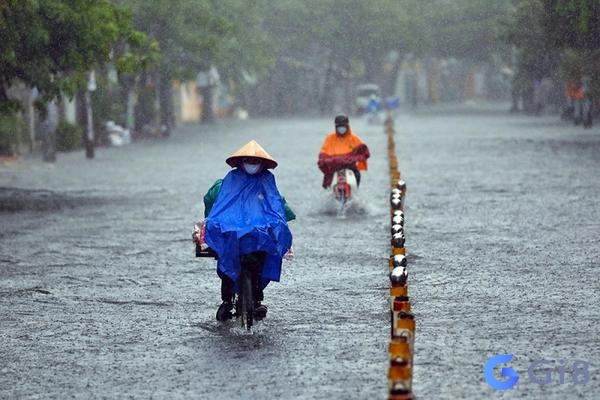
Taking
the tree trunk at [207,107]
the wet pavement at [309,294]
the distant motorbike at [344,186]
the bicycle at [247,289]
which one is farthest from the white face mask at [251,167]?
the tree trunk at [207,107]

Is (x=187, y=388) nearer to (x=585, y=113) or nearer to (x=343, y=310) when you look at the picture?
(x=343, y=310)

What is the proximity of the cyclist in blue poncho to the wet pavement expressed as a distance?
1.29 ft

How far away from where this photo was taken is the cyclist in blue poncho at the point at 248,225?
991cm

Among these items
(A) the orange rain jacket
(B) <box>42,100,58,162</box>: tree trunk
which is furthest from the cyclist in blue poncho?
(B) <box>42,100,58,162</box>: tree trunk

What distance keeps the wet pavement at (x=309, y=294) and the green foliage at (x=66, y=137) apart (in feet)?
54.2

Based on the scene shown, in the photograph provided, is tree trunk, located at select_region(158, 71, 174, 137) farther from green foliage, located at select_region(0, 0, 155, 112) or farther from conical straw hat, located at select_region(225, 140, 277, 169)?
conical straw hat, located at select_region(225, 140, 277, 169)

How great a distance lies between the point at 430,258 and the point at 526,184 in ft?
32.9

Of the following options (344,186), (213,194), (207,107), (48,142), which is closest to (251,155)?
(213,194)

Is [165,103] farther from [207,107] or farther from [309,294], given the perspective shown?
[309,294]

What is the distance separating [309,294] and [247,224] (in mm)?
1940

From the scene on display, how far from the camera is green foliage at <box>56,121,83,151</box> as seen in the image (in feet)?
135

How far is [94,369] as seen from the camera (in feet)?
28.7

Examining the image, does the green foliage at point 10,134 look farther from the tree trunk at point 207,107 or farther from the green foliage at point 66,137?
the tree trunk at point 207,107

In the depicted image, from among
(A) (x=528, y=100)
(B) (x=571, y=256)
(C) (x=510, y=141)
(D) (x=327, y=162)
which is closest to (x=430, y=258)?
(B) (x=571, y=256)
